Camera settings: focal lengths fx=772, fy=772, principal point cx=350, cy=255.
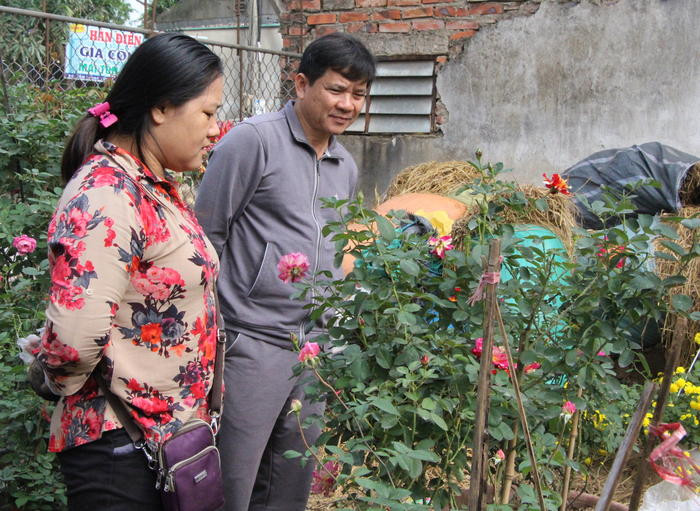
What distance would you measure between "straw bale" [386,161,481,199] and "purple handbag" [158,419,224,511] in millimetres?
3346

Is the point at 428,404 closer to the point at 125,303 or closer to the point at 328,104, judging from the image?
the point at 125,303

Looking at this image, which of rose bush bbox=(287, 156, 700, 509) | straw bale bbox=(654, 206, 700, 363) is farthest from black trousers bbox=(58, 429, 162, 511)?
straw bale bbox=(654, 206, 700, 363)

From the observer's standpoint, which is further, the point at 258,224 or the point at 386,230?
the point at 258,224

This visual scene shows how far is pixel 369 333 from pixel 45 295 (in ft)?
5.06

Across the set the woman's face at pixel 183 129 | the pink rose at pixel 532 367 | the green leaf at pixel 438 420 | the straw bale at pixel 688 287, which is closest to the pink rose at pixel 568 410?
the pink rose at pixel 532 367

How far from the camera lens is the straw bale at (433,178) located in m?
4.93

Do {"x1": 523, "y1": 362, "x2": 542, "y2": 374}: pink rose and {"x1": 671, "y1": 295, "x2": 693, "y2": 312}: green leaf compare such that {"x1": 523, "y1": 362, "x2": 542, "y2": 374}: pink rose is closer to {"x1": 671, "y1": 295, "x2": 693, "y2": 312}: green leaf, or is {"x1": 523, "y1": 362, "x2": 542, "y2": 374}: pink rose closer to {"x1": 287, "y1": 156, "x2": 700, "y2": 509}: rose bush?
{"x1": 287, "y1": 156, "x2": 700, "y2": 509}: rose bush

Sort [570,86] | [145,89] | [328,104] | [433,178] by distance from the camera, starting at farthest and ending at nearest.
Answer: [570,86] → [433,178] → [328,104] → [145,89]

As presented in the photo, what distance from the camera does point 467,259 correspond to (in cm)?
170

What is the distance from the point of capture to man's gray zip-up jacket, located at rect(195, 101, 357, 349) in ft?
6.92

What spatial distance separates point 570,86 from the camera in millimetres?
5184

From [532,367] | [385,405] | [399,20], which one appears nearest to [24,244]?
[385,405]

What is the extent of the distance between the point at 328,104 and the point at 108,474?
47.8 inches

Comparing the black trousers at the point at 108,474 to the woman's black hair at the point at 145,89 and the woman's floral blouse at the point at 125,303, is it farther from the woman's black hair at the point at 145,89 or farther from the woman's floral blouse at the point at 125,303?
the woman's black hair at the point at 145,89
